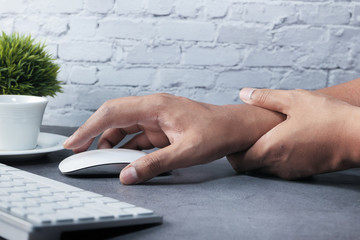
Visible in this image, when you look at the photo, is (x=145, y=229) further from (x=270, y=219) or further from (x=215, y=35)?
(x=215, y=35)

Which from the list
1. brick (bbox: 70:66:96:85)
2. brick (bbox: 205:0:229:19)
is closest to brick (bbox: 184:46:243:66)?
brick (bbox: 205:0:229:19)

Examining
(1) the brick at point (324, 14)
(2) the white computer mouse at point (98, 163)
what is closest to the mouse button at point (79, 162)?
(2) the white computer mouse at point (98, 163)

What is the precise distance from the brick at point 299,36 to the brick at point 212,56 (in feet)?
0.50

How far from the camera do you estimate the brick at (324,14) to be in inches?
65.0

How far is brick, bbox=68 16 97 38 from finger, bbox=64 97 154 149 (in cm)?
94

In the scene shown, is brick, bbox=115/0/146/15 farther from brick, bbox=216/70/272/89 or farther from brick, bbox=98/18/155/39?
brick, bbox=216/70/272/89

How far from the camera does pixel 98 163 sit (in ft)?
2.40

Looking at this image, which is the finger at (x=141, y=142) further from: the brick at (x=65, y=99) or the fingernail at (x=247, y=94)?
the brick at (x=65, y=99)

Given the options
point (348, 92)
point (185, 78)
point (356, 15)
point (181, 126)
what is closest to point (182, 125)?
point (181, 126)

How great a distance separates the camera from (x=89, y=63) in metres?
1.68

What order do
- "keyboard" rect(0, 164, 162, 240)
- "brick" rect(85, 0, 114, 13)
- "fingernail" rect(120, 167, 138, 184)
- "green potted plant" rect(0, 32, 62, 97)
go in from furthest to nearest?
"brick" rect(85, 0, 114, 13)
"green potted plant" rect(0, 32, 62, 97)
"fingernail" rect(120, 167, 138, 184)
"keyboard" rect(0, 164, 162, 240)

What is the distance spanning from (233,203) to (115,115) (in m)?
0.26

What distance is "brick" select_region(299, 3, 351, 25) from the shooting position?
5.42 feet

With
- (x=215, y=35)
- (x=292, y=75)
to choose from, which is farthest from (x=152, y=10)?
(x=292, y=75)
